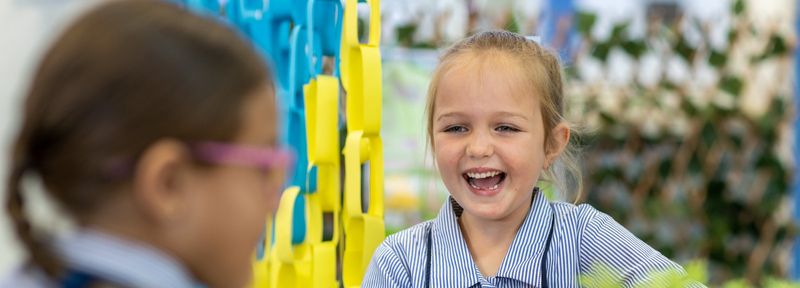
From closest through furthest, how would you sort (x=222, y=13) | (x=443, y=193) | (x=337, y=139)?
(x=337, y=139), (x=222, y=13), (x=443, y=193)

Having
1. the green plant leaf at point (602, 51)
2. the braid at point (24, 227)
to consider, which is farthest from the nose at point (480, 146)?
the green plant leaf at point (602, 51)

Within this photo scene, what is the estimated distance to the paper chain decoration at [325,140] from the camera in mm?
1684

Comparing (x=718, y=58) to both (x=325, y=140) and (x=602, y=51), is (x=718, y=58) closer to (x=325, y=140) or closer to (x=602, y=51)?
(x=602, y=51)

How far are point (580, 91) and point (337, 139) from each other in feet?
8.04

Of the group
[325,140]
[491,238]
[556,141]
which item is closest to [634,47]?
[556,141]

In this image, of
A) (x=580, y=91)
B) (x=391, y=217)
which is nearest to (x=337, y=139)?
(x=391, y=217)

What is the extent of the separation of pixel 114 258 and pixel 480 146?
988 mm

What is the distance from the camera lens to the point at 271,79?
87 centimetres

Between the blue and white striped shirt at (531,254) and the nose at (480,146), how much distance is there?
123 millimetres

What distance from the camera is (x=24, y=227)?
80 cm

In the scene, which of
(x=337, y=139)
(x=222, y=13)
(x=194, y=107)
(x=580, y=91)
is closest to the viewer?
(x=194, y=107)

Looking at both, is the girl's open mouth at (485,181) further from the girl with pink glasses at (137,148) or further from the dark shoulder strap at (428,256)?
the girl with pink glasses at (137,148)

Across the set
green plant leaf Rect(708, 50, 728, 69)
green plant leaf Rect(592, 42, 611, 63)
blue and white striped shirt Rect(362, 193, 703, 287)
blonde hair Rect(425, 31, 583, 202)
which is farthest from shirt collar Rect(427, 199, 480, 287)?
green plant leaf Rect(708, 50, 728, 69)

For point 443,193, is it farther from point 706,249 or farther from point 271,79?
point 271,79
